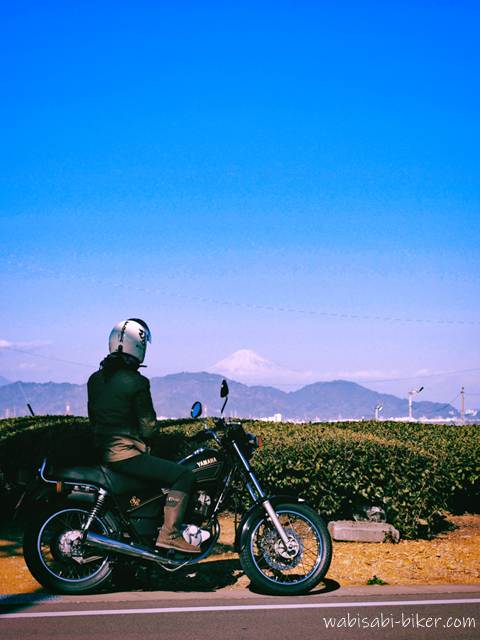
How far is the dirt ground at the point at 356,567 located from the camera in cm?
711

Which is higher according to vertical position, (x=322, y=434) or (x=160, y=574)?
(x=322, y=434)

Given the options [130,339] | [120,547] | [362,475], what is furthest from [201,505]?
[362,475]

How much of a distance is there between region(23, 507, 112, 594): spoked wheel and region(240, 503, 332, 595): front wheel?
123 centimetres

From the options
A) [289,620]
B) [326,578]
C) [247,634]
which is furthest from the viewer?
[326,578]

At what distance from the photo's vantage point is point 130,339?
687cm

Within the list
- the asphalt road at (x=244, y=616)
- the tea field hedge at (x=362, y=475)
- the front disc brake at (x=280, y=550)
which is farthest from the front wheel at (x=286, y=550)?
the tea field hedge at (x=362, y=475)

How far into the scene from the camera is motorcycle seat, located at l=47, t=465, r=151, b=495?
6520mm

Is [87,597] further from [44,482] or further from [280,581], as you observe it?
[280,581]

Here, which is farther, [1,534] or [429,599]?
[1,534]

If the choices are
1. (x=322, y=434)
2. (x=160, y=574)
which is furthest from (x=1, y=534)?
(x=322, y=434)

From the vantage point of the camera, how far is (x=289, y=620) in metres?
5.71

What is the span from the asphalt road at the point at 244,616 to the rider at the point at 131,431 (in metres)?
0.59

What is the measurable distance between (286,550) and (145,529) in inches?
47.7

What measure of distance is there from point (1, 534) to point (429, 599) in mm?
5794
